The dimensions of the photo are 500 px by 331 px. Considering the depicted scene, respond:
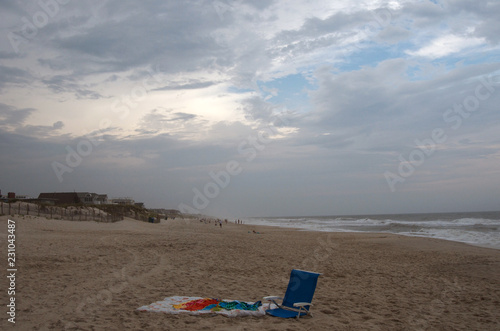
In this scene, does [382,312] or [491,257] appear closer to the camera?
[382,312]

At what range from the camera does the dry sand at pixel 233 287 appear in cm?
518

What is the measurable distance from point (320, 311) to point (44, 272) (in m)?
6.05

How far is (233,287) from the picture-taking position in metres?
7.70

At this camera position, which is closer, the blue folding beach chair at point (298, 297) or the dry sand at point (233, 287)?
the dry sand at point (233, 287)

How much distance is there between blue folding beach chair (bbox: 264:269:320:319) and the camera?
5.72 metres

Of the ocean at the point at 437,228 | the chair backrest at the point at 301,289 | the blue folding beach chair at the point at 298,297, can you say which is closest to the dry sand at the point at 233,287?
the blue folding beach chair at the point at 298,297

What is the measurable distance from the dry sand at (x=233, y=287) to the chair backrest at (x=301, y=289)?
1.29 feet

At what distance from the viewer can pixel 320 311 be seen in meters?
6.05

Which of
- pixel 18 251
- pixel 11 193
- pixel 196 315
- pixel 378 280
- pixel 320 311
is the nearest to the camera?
pixel 196 315

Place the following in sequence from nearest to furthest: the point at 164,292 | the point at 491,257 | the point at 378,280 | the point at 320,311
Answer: the point at 320,311 → the point at 164,292 → the point at 378,280 → the point at 491,257

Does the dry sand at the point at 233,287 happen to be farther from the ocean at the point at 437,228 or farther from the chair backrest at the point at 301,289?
the ocean at the point at 437,228

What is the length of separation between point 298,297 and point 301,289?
14 centimetres

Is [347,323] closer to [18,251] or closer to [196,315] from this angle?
[196,315]

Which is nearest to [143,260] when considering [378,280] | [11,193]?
[378,280]
